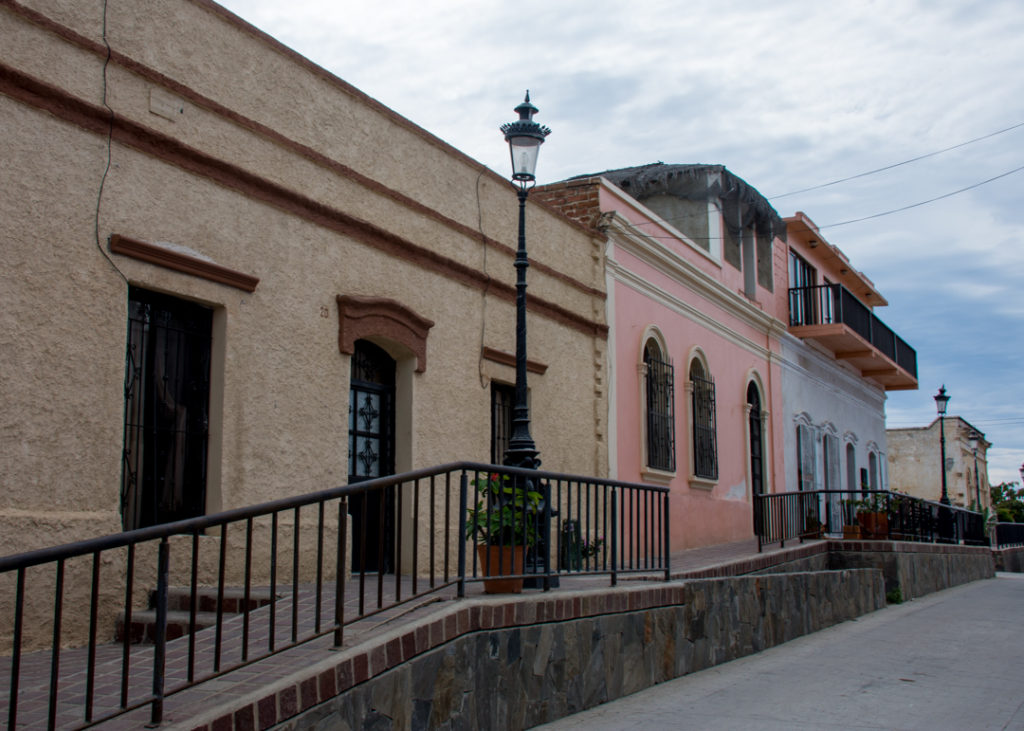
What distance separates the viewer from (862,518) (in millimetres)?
16828

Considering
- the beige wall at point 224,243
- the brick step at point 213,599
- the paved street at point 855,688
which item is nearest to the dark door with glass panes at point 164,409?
the beige wall at point 224,243

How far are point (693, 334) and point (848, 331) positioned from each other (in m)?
7.04

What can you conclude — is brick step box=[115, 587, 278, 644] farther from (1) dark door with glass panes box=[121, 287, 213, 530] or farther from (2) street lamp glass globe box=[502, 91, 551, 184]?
(2) street lamp glass globe box=[502, 91, 551, 184]

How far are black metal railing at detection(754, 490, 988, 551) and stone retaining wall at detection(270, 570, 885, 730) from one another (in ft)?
16.2

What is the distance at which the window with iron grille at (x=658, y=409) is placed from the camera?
15.4 m

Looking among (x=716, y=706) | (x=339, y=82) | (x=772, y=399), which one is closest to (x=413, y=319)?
(x=339, y=82)

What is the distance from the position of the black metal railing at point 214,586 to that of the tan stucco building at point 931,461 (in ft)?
142

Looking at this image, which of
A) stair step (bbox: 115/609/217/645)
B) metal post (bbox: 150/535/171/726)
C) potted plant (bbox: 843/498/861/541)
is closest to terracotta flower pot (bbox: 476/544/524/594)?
stair step (bbox: 115/609/217/645)

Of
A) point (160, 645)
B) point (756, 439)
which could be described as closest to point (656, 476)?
point (756, 439)

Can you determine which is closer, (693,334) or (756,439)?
(693,334)

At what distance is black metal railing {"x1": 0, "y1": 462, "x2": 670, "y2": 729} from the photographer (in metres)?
4.12

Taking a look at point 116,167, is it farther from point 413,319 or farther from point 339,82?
point 413,319

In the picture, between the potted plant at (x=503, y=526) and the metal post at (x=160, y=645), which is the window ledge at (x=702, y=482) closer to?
the potted plant at (x=503, y=526)

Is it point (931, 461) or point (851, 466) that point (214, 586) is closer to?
point (851, 466)
